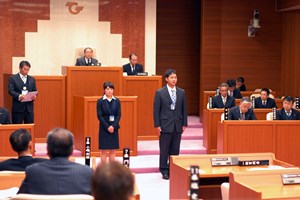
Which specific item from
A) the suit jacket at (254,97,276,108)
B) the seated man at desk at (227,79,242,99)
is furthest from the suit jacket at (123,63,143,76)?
the suit jacket at (254,97,276,108)

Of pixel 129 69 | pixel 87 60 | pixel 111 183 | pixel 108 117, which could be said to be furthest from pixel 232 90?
pixel 111 183

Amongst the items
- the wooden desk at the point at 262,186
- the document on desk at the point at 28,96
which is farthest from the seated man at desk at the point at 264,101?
the wooden desk at the point at 262,186

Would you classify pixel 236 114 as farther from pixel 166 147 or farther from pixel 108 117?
pixel 108 117

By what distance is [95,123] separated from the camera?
985cm

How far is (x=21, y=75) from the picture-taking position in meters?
9.82

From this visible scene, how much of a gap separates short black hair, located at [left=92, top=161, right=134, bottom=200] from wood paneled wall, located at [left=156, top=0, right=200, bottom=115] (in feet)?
43.0

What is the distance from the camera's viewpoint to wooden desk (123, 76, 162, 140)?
1118 cm

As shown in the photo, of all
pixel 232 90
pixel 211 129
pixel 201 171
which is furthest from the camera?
pixel 232 90

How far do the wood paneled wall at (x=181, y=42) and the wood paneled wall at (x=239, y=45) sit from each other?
39.0 inches

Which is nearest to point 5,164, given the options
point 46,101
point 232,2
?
point 46,101

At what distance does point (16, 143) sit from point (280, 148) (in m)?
5.50

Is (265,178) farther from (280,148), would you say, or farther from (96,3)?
(96,3)

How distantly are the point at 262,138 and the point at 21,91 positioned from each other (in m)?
3.94

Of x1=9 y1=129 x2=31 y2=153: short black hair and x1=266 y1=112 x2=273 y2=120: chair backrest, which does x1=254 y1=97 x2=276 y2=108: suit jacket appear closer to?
x1=266 y1=112 x2=273 y2=120: chair backrest
